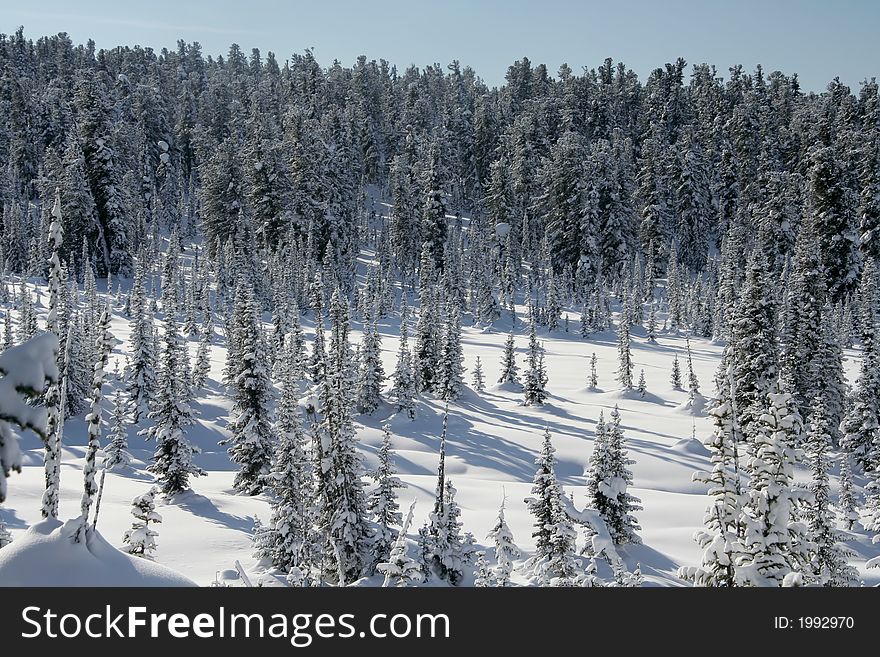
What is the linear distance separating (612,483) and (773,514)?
10153mm

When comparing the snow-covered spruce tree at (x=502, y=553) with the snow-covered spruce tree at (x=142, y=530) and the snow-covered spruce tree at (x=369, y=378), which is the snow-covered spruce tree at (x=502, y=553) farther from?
the snow-covered spruce tree at (x=369, y=378)

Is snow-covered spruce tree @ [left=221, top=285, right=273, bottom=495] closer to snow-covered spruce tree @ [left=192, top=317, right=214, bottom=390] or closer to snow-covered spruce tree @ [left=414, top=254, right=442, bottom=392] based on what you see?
snow-covered spruce tree @ [left=192, top=317, right=214, bottom=390]

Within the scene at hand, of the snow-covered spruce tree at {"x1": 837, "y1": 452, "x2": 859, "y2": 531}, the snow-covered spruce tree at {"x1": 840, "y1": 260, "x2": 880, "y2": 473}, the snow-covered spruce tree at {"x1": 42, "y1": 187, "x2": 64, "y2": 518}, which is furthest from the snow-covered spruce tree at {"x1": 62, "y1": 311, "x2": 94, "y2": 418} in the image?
the snow-covered spruce tree at {"x1": 840, "y1": 260, "x2": 880, "y2": 473}

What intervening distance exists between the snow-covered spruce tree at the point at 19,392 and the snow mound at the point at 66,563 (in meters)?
4.65

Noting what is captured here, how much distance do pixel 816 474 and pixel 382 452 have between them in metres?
12.7

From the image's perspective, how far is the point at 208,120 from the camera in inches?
4210

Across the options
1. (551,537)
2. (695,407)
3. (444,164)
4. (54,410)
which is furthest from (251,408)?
(444,164)

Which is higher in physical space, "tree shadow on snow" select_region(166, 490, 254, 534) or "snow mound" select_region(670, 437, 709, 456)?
"snow mound" select_region(670, 437, 709, 456)

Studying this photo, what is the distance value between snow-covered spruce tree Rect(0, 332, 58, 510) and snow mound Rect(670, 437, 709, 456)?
32.9m

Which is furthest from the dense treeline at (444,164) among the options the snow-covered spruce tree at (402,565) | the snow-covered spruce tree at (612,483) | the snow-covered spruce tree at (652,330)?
the snow-covered spruce tree at (402,565)

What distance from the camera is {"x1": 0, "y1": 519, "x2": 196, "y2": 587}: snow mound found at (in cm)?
795

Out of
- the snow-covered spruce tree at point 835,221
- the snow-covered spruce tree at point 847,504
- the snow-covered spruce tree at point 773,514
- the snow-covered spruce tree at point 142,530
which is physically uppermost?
the snow-covered spruce tree at point 835,221

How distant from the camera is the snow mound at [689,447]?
3347 centimetres

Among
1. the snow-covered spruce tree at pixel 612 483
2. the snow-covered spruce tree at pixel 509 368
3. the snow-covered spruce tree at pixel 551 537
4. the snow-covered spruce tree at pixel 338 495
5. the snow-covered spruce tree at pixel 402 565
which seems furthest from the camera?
the snow-covered spruce tree at pixel 509 368
